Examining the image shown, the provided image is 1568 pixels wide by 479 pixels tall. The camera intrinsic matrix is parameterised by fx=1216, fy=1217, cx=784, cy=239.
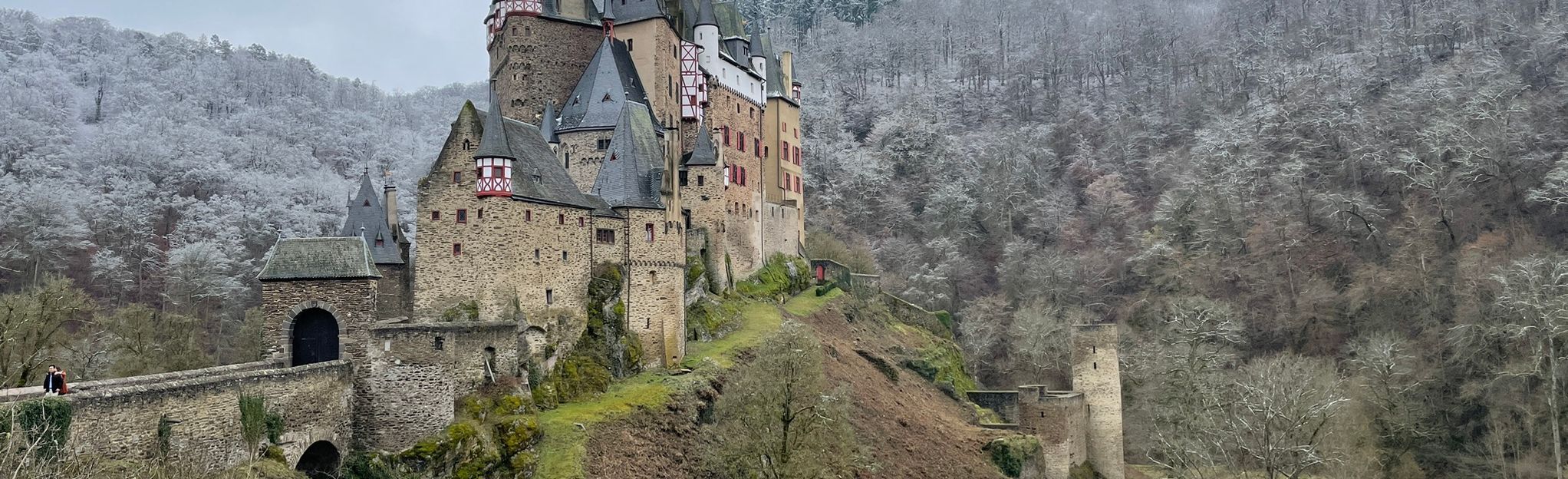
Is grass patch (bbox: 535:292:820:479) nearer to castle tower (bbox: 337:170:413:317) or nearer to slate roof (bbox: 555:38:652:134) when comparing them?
castle tower (bbox: 337:170:413:317)

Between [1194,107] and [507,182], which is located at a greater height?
[1194,107]

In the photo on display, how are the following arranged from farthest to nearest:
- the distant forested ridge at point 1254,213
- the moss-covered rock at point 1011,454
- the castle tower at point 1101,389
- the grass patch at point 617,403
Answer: the distant forested ridge at point 1254,213 < the castle tower at point 1101,389 < the moss-covered rock at point 1011,454 < the grass patch at point 617,403

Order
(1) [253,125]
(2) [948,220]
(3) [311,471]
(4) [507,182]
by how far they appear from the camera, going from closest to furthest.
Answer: (3) [311,471], (4) [507,182], (2) [948,220], (1) [253,125]

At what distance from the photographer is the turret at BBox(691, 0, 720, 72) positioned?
168 ft

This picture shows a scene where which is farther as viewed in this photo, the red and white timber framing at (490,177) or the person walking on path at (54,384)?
the red and white timber framing at (490,177)

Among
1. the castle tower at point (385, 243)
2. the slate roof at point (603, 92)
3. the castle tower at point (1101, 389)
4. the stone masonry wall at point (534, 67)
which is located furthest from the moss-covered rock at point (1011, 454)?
the castle tower at point (385, 243)

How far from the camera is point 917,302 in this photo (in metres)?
69.9

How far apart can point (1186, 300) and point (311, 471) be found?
4569cm

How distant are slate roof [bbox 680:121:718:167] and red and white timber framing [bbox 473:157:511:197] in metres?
14.4

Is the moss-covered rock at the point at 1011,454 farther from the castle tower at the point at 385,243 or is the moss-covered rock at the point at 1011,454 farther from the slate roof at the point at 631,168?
the castle tower at the point at 385,243

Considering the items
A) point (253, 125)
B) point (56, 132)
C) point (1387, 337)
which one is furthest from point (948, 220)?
point (56, 132)

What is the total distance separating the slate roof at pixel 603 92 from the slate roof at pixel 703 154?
242cm

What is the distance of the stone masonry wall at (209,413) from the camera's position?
19594mm

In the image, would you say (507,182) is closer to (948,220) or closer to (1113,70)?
(948,220)
